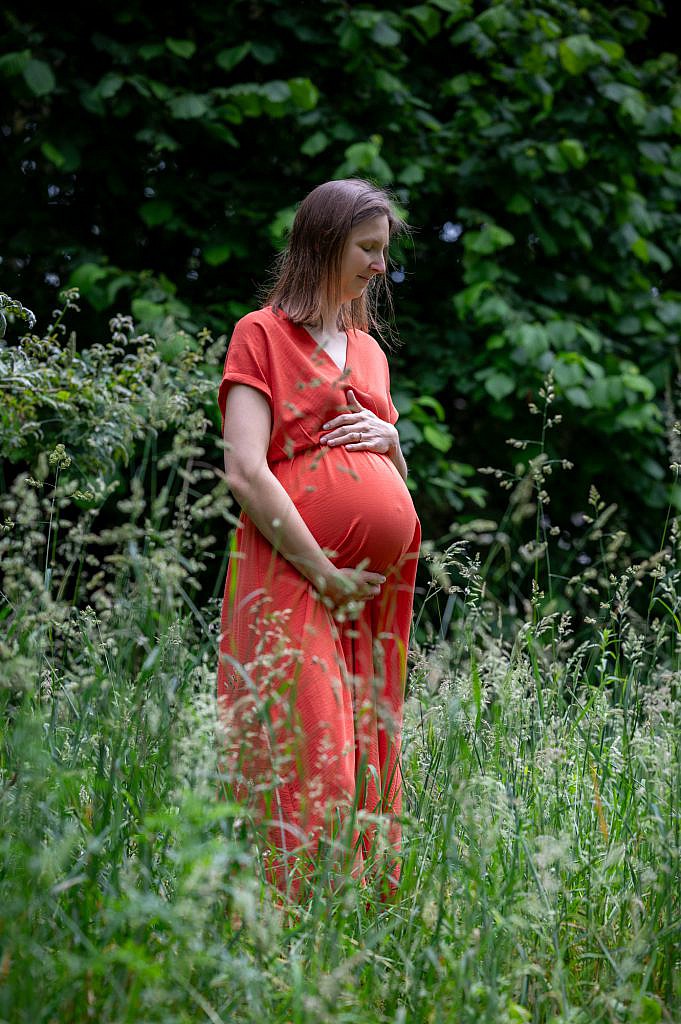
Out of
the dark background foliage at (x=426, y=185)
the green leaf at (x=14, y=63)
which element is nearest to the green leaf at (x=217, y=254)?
the dark background foliage at (x=426, y=185)

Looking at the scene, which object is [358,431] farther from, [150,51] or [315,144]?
[150,51]

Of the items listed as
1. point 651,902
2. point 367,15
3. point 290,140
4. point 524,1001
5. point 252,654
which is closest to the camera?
point 524,1001

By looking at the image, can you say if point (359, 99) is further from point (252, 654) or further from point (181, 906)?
point (181, 906)

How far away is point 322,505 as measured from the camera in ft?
7.29

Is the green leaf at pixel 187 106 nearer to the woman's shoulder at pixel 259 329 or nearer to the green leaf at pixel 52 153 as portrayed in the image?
the green leaf at pixel 52 153

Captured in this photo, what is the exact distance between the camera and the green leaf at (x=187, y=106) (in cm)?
447

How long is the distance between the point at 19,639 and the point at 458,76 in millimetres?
4418

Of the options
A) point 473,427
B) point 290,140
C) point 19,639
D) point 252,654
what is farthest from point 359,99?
point 19,639

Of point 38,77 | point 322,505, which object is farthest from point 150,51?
point 322,505

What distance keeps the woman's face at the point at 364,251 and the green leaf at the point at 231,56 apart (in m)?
2.66

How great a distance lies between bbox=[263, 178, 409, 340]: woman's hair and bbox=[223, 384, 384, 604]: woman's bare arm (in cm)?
27

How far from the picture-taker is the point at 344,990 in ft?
4.94

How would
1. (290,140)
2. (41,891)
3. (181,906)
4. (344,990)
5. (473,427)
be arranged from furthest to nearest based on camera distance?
1. (473,427)
2. (290,140)
3. (344,990)
4. (41,891)
5. (181,906)

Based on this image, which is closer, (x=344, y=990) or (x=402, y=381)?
(x=344, y=990)
